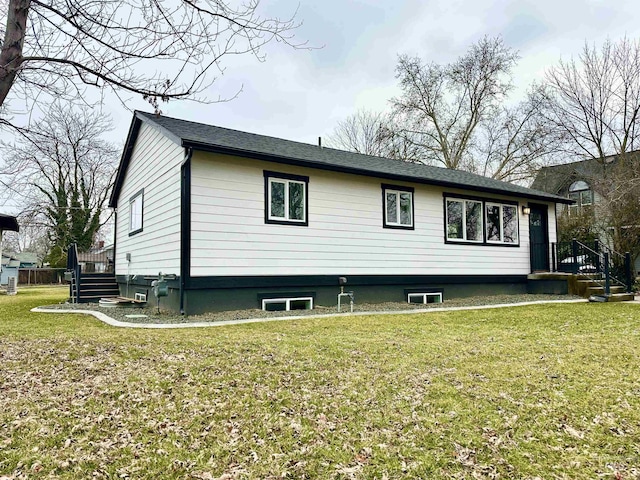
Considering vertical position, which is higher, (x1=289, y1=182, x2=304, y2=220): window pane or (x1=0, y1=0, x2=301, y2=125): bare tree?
(x1=0, y1=0, x2=301, y2=125): bare tree

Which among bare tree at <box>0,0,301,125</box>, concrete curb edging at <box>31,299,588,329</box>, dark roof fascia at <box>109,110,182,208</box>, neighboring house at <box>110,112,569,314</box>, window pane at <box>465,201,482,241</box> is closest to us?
bare tree at <box>0,0,301,125</box>

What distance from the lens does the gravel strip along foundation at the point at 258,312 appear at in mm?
7645

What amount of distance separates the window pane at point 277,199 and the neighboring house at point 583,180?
45.6 feet

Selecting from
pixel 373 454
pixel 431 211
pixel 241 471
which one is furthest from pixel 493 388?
pixel 431 211

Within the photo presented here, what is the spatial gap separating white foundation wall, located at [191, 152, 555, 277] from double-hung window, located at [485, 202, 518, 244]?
305 millimetres

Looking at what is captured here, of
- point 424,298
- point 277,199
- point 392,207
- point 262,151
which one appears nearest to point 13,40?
point 262,151

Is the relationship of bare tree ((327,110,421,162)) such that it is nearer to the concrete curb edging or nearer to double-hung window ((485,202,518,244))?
double-hung window ((485,202,518,244))

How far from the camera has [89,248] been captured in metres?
28.8

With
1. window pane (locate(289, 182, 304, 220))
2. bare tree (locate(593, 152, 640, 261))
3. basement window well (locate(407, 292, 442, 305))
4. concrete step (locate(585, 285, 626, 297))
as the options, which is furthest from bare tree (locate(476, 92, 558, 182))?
window pane (locate(289, 182, 304, 220))

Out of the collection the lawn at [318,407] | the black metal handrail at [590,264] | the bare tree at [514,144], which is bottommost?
the lawn at [318,407]

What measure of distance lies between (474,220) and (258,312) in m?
7.04

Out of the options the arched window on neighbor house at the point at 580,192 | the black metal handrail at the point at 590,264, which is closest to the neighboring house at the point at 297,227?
the black metal handrail at the point at 590,264

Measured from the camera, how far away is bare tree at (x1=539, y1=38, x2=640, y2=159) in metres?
17.6

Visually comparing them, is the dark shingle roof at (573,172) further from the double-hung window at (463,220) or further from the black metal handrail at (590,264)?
the double-hung window at (463,220)
